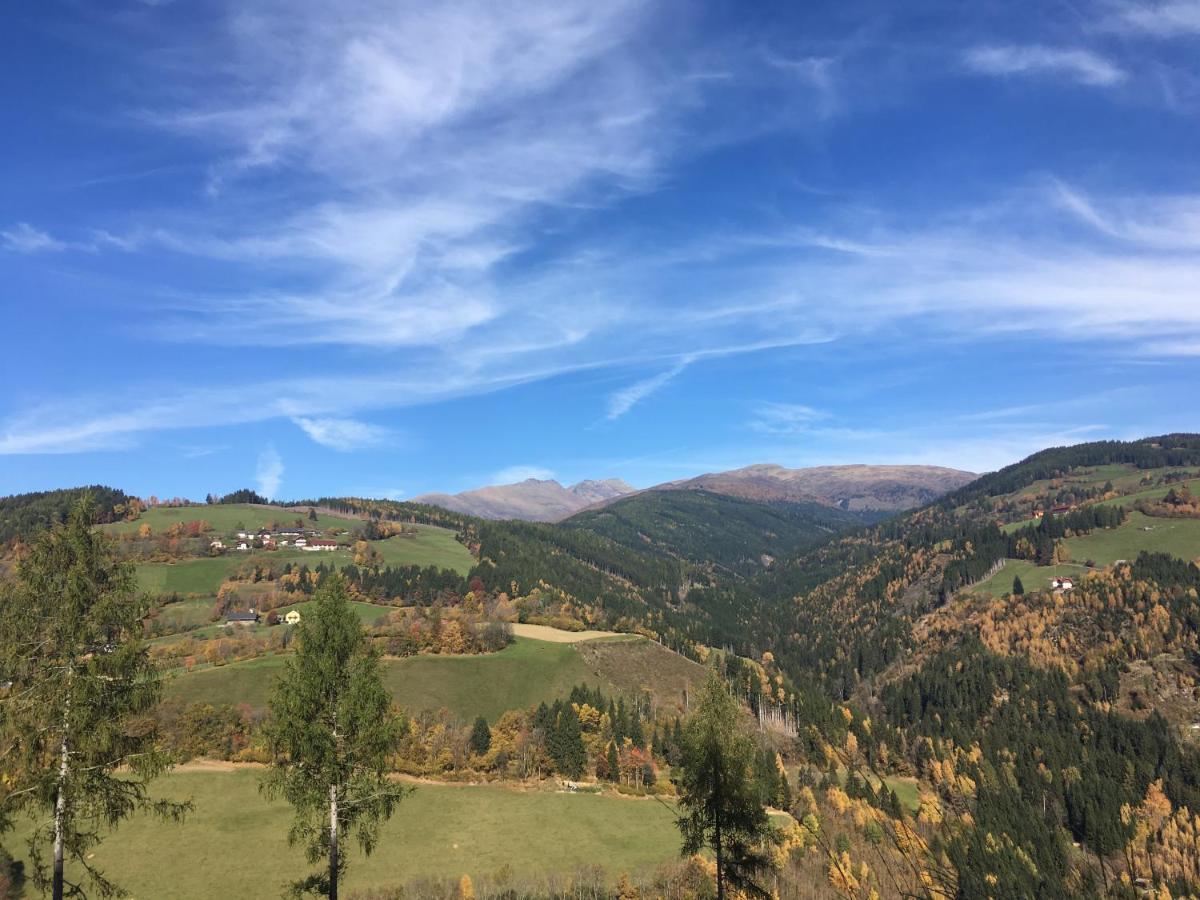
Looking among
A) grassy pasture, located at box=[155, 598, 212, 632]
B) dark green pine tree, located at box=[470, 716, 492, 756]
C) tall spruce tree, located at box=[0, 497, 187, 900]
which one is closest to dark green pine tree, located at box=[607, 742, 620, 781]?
dark green pine tree, located at box=[470, 716, 492, 756]

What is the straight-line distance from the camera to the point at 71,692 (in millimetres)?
23953

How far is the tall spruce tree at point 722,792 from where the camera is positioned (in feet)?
124

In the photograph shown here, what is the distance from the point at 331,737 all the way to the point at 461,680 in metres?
130

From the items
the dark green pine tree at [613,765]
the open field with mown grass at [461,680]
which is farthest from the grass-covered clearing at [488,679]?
the dark green pine tree at [613,765]

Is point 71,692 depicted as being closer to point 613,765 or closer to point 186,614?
point 613,765

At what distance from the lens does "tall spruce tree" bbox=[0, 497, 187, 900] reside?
77.2ft

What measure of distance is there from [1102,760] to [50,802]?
223m

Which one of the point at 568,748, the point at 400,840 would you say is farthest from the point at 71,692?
the point at 568,748

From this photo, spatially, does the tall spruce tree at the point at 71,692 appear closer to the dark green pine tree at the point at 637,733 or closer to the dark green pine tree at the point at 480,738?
the dark green pine tree at the point at 480,738

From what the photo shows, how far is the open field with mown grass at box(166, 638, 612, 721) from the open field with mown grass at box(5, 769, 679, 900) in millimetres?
30617

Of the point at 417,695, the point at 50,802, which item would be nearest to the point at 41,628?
the point at 50,802

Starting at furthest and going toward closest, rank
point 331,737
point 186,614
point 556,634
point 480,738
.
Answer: point 556,634 < point 186,614 < point 480,738 < point 331,737

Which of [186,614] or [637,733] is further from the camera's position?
[186,614]

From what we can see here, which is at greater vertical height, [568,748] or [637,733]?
[568,748]
